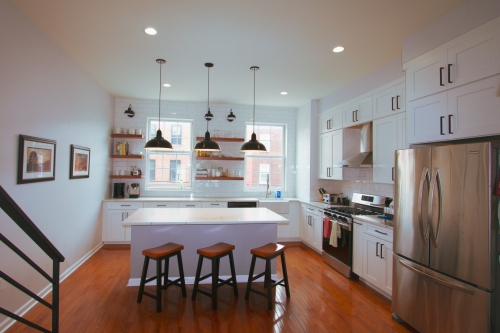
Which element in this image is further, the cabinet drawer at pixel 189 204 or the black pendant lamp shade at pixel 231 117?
the black pendant lamp shade at pixel 231 117

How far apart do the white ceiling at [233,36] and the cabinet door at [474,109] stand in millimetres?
776

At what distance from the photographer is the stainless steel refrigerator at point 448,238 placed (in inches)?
81.0

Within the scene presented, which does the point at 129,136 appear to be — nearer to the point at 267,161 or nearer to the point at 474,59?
the point at 267,161

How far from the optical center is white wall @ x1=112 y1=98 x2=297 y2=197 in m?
5.87

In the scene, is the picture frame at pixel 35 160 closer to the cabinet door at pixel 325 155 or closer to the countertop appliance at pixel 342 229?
the countertop appliance at pixel 342 229

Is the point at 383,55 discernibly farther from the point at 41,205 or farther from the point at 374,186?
the point at 41,205

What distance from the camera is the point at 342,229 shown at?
4082 mm

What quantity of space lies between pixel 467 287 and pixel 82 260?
4.73 metres

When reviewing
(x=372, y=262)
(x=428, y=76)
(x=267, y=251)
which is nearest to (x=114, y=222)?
(x=267, y=251)

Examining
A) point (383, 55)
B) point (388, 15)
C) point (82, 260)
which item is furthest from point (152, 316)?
point (383, 55)

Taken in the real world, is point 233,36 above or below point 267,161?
above

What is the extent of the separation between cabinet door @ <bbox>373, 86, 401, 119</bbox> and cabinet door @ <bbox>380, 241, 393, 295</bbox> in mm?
1650

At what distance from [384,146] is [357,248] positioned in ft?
4.55

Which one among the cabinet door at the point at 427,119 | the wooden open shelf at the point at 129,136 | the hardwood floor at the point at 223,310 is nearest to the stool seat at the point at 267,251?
the hardwood floor at the point at 223,310
